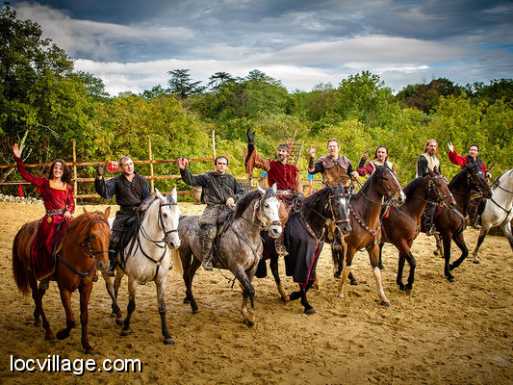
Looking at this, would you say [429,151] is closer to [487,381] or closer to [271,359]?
[487,381]

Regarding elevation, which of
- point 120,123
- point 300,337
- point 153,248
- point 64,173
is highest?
point 120,123

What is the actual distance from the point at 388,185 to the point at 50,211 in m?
5.33

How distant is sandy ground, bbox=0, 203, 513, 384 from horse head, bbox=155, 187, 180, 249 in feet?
4.76

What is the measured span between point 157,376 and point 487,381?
381cm

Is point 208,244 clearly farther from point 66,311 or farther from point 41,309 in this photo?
point 41,309

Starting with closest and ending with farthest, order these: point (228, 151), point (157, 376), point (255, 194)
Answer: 1. point (157, 376)
2. point (255, 194)
3. point (228, 151)

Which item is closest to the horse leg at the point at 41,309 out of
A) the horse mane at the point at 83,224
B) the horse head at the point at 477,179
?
the horse mane at the point at 83,224

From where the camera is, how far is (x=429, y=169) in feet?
26.8

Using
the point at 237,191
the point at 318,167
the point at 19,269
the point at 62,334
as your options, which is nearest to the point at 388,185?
the point at 318,167

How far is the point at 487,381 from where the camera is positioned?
463 centimetres

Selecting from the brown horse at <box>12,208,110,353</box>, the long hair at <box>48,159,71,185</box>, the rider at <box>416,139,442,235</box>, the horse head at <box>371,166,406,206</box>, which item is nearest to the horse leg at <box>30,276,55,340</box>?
the brown horse at <box>12,208,110,353</box>

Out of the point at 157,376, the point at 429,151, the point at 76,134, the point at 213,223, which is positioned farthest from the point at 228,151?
the point at 157,376

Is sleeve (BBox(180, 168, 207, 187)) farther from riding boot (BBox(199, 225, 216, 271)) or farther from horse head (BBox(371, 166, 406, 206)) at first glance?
horse head (BBox(371, 166, 406, 206))

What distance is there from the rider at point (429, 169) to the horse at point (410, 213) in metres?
0.44
